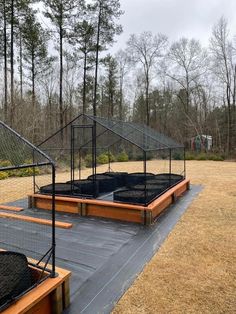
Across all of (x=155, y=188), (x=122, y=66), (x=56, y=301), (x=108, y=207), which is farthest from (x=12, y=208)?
(x=122, y=66)

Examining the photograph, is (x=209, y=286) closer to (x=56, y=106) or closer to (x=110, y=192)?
(x=110, y=192)

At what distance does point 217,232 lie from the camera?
4879 millimetres

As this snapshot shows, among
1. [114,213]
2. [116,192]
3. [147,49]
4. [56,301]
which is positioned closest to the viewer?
[56,301]

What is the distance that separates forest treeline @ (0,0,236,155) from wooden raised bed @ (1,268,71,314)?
40.2 ft

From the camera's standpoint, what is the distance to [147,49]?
24812 millimetres

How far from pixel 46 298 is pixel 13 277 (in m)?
0.35

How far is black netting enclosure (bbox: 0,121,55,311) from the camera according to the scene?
242 centimetres

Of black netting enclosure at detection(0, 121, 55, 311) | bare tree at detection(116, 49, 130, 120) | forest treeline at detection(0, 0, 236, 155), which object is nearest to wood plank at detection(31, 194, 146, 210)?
black netting enclosure at detection(0, 121, 55, 311)

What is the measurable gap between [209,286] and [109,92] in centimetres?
2152

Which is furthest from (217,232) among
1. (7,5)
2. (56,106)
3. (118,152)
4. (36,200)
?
(56,106)

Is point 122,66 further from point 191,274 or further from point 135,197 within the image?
point 191,274

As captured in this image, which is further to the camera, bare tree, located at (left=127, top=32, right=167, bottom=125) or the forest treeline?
bare tree, located at (left=127, top=32, right=167, bottom=125)

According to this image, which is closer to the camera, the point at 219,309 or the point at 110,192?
the point at 219,309

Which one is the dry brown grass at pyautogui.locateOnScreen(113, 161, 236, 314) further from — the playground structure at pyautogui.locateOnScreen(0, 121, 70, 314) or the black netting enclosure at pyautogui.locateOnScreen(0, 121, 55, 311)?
the black netting enclosure at pyautogui.locateOnScreen(0, 121, 55, 311)
